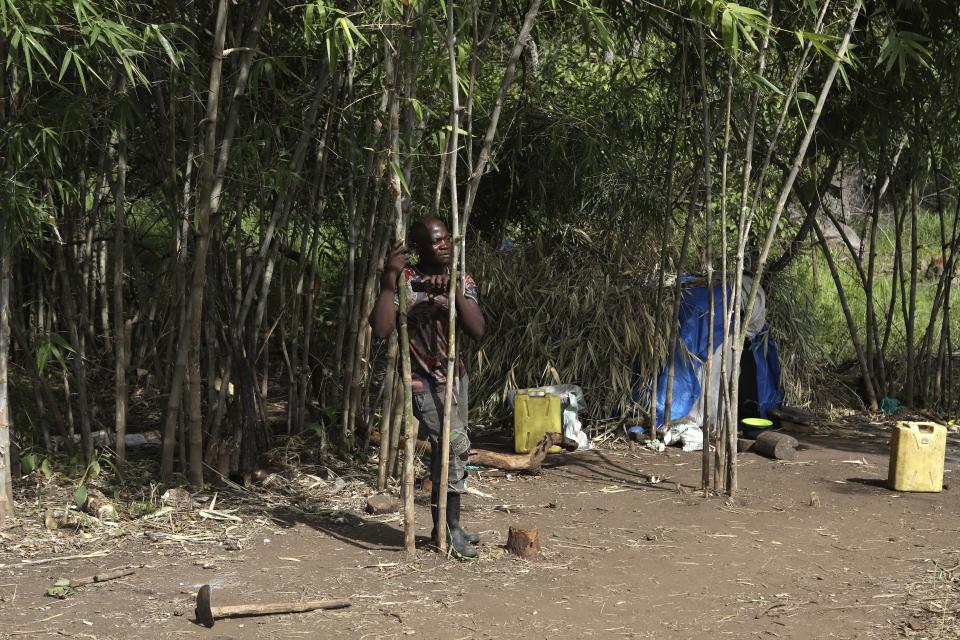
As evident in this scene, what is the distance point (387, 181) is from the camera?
484 centimetres

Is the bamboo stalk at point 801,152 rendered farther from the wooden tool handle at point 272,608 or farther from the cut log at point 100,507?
the cut log at point 100,507

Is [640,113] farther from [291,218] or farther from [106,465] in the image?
[106,465]

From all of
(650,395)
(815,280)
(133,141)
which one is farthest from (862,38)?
(133,141)

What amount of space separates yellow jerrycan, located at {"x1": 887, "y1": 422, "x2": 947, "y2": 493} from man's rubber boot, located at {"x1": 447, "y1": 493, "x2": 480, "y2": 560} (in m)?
2.26

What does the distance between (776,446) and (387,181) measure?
248cm

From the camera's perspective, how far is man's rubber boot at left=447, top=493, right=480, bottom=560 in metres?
3.77

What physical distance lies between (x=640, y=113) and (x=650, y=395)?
1652mm

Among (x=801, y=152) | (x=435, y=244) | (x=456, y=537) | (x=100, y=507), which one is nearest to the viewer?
(x=435, y=244)

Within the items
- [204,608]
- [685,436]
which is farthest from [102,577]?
[685,436]

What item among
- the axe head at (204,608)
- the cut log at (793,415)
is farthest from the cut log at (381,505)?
the cut log at (793,415)

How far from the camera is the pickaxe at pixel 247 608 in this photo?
3072 mm

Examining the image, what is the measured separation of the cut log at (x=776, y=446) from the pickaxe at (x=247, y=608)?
3058 millimetres

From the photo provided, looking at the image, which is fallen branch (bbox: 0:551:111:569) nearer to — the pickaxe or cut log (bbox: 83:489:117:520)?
cut log (bbox: 83:489:117:520)

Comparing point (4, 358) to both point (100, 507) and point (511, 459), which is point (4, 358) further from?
point (511, 459)
